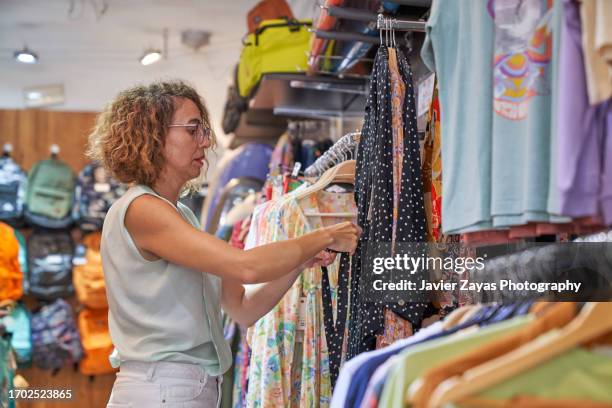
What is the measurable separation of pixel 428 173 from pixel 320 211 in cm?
69

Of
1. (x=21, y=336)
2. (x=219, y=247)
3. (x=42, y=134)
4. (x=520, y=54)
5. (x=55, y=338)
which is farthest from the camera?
(x=42, y=134)

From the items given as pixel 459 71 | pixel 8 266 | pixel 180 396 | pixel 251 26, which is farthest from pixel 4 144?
pixel 459 71

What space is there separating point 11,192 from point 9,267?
803 millimetres

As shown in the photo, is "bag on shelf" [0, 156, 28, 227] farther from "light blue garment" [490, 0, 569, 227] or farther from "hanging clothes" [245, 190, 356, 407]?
"light blue garment" [490, 0, 569, 227]

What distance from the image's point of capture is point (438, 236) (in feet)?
6.61

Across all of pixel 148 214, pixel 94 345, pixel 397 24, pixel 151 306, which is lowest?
pixel 94 345

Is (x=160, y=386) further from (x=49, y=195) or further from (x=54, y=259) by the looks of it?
(x=49, y=195)

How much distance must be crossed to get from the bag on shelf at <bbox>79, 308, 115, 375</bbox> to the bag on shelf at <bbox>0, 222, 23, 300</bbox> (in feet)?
1.91

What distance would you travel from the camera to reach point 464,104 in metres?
1.53

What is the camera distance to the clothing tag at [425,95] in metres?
2.34

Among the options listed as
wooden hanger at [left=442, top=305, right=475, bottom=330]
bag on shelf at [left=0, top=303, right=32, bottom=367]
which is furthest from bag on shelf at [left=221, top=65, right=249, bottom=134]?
wooden hanger at [left=442, top=305, right=475, bottom=330]

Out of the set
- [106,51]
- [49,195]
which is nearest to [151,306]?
[49,195]

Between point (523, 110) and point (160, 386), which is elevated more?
point (523, 110)

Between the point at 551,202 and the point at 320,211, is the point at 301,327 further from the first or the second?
the point at 551,202
